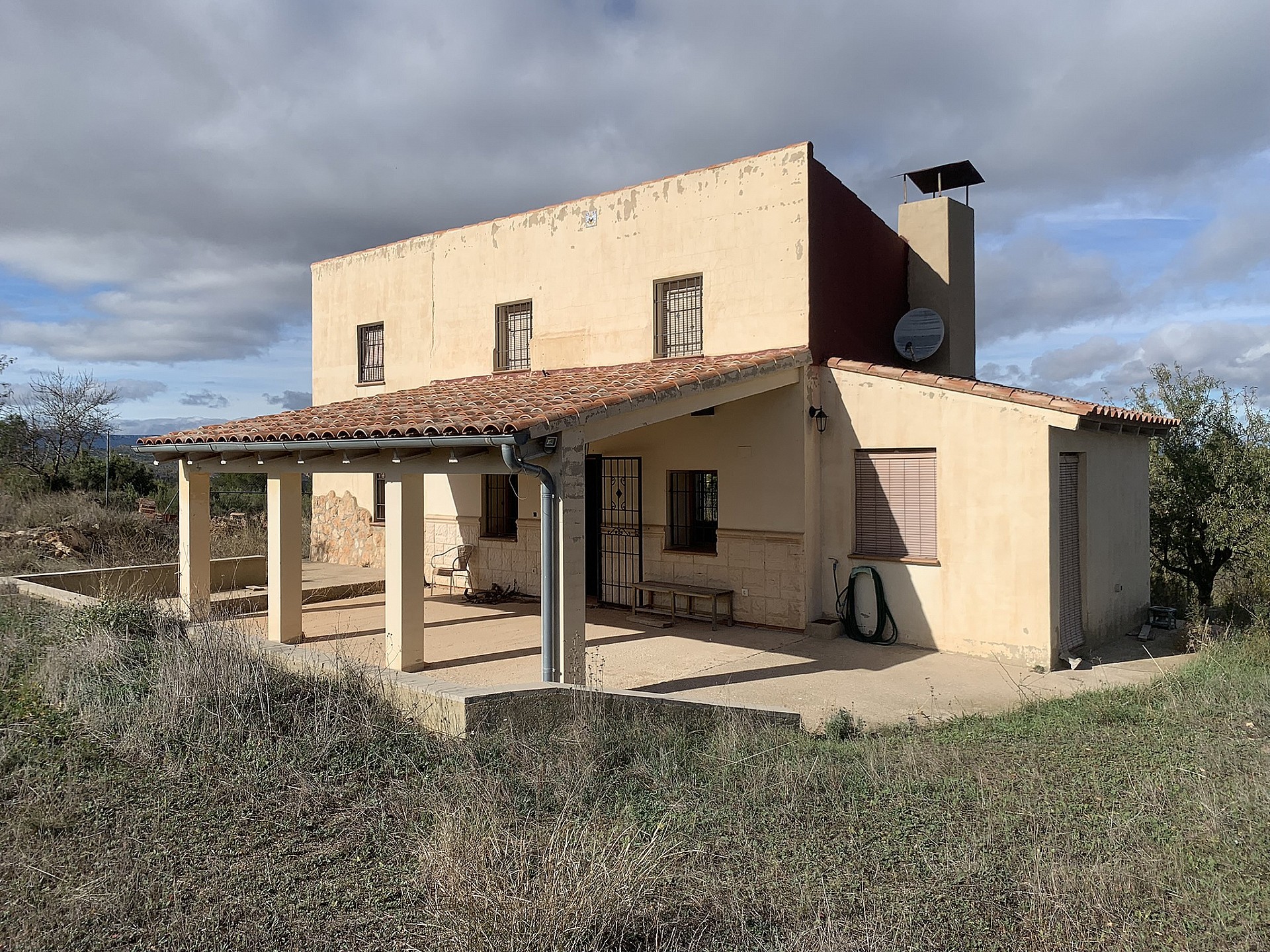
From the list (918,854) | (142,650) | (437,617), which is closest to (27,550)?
(437,617)

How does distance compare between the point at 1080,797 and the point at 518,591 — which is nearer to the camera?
the point at 1080,797

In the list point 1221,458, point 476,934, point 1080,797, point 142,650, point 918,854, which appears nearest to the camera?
point 476,934

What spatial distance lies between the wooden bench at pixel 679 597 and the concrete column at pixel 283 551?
4672mm

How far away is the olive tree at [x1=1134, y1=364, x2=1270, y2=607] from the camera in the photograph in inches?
489

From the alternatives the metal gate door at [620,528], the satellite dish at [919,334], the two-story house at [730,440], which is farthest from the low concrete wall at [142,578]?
the satellite dish at [919,334]

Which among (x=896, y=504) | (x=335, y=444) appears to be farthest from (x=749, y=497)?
(x=335, y=444)

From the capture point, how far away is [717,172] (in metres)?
11.4

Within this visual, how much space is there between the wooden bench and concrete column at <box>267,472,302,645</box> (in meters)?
4.67

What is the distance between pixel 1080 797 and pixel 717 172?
917 cm

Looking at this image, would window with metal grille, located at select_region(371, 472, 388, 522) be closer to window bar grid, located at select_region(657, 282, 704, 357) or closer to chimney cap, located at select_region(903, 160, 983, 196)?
window bar grid, located at select_region(657, 282, 704, 357)

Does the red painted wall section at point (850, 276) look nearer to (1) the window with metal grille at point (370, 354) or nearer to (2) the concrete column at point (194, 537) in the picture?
(2) the concrete column at point (194, 537)

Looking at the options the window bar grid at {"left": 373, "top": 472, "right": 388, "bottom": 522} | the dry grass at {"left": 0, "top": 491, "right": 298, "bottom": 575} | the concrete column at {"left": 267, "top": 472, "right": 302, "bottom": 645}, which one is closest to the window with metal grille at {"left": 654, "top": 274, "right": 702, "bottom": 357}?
the concrete column at {"left": 267, "top": 472, "right": 302, "bottom": 645}

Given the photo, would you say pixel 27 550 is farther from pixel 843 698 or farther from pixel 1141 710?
pixel 1141 710

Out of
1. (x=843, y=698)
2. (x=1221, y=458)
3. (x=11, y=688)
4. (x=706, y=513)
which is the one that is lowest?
(x=843, y=698)
